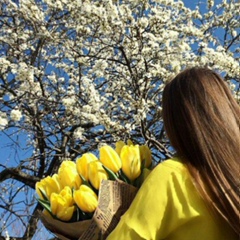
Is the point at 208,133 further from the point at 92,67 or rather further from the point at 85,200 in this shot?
the point at 92,67

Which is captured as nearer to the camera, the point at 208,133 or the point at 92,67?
the point at 208,133

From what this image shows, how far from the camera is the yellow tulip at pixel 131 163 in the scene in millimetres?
1089

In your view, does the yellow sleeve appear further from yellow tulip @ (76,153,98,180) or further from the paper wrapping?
yellow tulip @ (76,153,98,180)

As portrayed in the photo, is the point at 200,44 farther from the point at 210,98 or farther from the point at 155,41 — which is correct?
the point at 210,98

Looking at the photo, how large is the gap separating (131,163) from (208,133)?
0.21 m

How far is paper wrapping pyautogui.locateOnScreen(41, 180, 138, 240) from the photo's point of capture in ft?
Answer: 3.14

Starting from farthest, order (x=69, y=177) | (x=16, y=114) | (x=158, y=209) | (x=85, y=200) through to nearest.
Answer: (x=16, y=114), (x=69, y=177), (x=85, y=200), (x=158, y=209)

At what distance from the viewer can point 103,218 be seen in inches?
38.1

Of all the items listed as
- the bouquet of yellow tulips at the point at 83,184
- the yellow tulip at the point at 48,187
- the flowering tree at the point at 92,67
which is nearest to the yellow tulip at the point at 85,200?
the bouquet of yellow tulips at the point at 83,184

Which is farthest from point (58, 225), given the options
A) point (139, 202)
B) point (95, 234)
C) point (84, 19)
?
point (84, 19)

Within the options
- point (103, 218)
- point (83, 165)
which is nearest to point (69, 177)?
point (83, 165)

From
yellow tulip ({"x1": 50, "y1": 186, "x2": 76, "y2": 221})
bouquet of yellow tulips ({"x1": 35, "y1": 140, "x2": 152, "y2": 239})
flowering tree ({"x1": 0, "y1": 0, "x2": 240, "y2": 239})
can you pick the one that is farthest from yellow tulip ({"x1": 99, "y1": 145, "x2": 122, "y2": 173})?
flowering tree ({"x1": 0, "y1": 0, "x2": 240, "y2": 239})

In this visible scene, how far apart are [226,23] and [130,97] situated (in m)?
1.89

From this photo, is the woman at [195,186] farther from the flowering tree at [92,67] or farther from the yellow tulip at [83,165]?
the flowering tree at [92,67]
